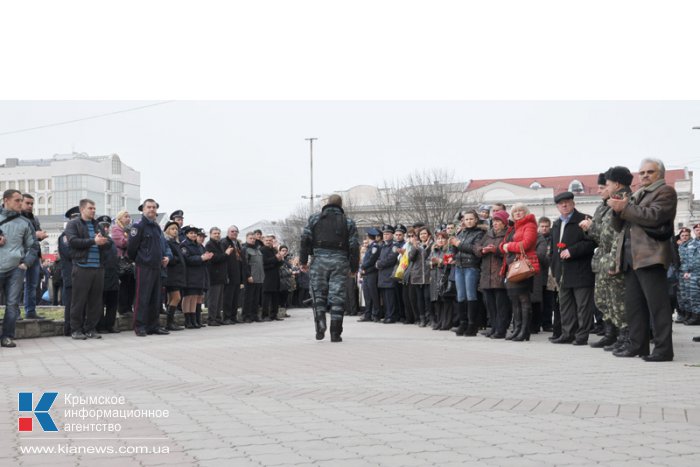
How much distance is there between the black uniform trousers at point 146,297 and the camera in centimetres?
1364

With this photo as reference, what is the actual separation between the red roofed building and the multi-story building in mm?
64588

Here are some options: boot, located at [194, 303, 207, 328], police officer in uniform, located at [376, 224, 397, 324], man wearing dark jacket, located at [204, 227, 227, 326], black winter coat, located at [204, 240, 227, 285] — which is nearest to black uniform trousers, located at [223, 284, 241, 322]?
man wearing dark jacket, located at [204, 227, 227, 326]

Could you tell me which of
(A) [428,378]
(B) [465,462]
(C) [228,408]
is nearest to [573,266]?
(A) [428,378]

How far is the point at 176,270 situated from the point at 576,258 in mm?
7492

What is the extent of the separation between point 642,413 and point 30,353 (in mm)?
7544

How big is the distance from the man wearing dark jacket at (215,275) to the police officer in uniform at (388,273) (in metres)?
3.36

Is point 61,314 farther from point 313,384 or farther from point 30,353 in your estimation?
point 313,384

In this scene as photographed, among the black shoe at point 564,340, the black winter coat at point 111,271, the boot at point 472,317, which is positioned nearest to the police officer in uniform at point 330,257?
the boot at point 472,317

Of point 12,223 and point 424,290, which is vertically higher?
point 12,223

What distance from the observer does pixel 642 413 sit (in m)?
5.66

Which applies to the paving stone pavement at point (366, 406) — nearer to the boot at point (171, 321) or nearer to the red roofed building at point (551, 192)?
the boot at point (171, 321)

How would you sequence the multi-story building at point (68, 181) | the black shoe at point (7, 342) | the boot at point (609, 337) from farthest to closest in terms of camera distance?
the multi-story building at point (68, 181) < the black shoe at point (7, 342) < the boot at point (609, 337)

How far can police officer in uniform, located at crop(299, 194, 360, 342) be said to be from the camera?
12039 mm

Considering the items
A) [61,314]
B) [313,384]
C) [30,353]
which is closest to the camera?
[313,384]
